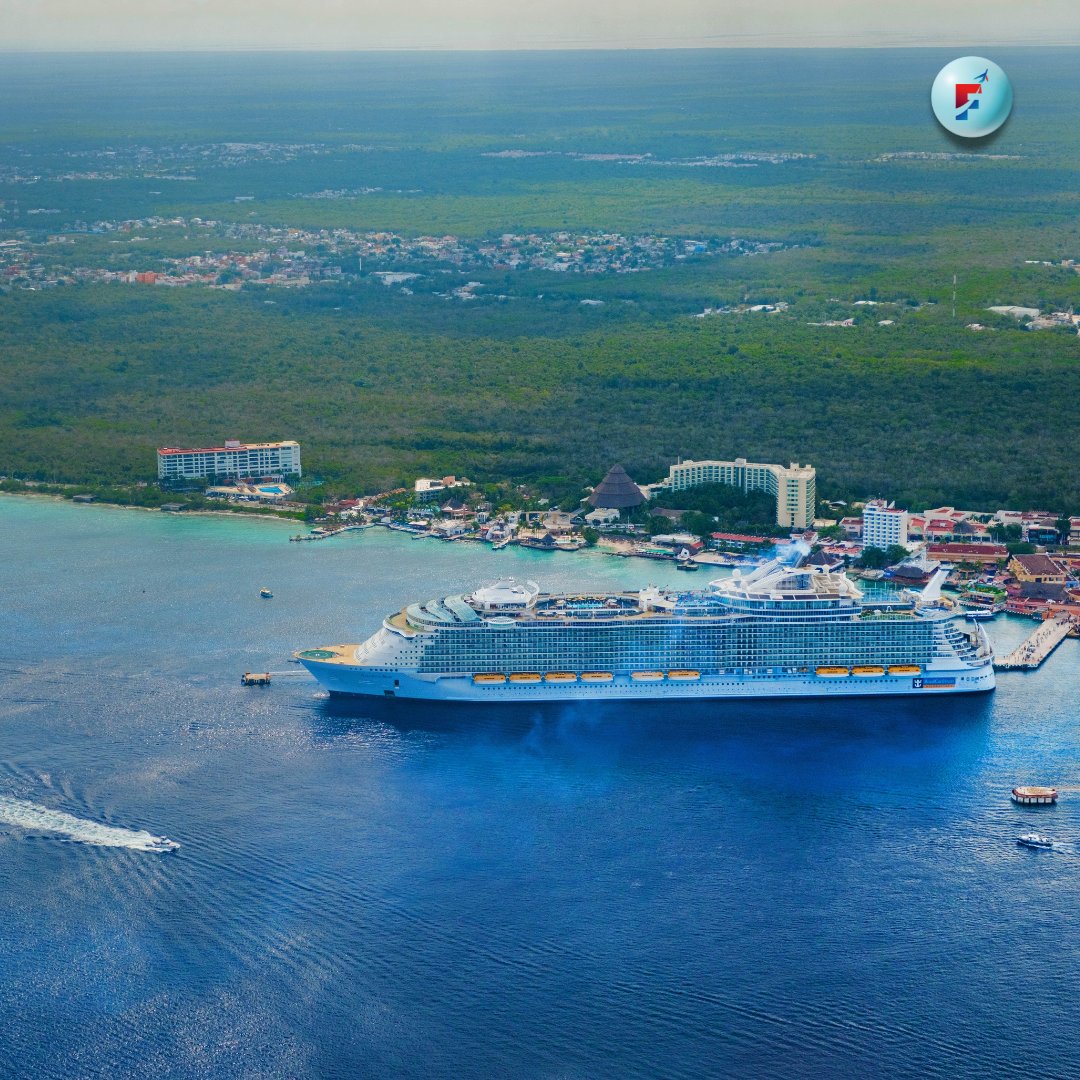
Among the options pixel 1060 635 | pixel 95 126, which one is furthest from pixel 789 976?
pixel 95 126

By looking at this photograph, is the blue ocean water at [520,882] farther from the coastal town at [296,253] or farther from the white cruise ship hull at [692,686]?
the coastal town at [296,253]

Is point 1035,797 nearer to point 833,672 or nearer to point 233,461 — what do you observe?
point 833,672

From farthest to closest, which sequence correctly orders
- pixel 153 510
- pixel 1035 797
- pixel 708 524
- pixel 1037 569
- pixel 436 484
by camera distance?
pixel 436 484, pixel 153 510, pixel 708 524, pixel 1037 569, pixel 1035 797

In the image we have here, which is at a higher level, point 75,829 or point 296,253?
point 296,253

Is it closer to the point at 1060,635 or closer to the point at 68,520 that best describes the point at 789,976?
the point at 1060,635

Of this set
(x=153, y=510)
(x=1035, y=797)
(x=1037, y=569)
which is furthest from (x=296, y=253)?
(x=1035, y=797)

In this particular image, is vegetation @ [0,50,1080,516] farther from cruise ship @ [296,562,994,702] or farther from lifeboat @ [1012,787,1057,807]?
lifeboat @ [1012,787,1057,807]
